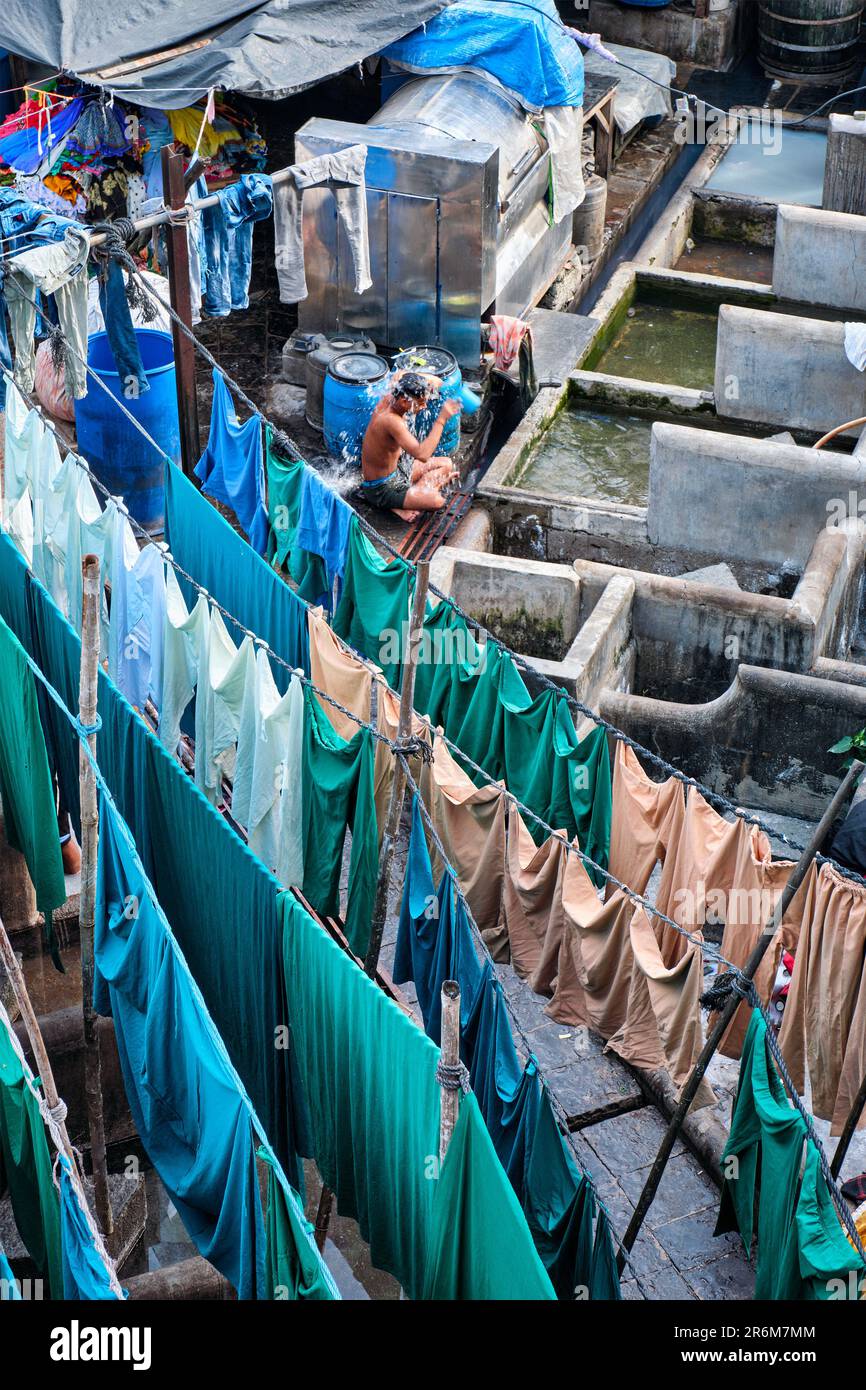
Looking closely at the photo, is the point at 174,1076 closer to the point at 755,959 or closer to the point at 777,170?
the point at 755,959

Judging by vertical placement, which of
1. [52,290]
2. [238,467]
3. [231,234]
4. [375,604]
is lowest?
[375,604]

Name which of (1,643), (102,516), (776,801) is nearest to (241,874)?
(1,643)

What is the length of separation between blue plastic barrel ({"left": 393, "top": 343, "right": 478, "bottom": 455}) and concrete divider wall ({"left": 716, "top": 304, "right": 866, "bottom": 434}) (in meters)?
3.25

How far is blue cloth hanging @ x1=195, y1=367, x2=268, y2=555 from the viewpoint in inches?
461

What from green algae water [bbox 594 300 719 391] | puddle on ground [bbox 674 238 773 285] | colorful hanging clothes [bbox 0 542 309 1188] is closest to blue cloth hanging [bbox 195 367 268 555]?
colorful hanging clothes [bbox 0 542 309 1188]

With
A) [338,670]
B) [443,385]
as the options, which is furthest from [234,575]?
[443,385]

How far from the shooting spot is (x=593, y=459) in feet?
55.6

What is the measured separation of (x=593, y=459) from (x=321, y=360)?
3222 millimetres

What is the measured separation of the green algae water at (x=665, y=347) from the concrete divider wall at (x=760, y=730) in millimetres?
7146

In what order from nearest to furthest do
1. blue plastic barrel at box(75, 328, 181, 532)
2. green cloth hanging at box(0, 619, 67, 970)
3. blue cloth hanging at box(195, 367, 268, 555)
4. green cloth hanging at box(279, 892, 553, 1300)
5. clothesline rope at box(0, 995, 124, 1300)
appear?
clothesline rope at box(0, 995, 124, 1300) < green cloth hanging at box(279, 892, 553, 1300) < green cloth hanging at box(0, 619, 67, 970) < blue cloth hanging at box(195, 367, 268, 555) < blue plastic barrel at box(75, 328, 181, 532)

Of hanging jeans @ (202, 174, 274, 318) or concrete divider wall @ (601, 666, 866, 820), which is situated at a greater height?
hanging jeans @ (202, 174, 274, 318)

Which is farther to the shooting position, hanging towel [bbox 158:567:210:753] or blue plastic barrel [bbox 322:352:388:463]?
blue plastic barrel [bbox 322:352:388:463]

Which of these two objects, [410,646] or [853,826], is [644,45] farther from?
[410,646]

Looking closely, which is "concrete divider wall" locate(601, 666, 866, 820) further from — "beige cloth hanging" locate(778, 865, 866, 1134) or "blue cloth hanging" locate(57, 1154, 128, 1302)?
"blue cloth hanging" locate(57, 1154, 128, 1302)
